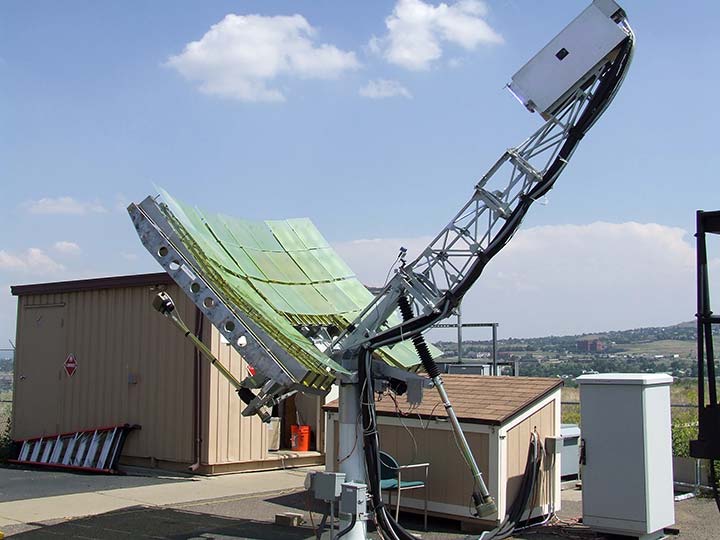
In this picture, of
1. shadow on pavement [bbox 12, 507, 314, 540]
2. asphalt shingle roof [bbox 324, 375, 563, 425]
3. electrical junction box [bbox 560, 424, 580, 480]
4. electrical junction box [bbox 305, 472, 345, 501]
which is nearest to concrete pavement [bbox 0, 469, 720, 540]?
shadow on pavement [bbox 12, 507, 314, 540]

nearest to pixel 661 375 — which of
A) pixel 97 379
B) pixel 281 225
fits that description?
pixel 281 225

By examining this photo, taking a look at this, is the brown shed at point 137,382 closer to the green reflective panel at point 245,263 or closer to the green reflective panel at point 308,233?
the green reflective panel at point 308,233

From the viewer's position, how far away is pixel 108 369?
49.9 ft

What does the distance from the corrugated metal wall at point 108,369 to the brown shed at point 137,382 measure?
18 millimetres

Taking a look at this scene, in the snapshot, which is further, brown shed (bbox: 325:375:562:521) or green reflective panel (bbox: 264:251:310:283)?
brown shed (bbox: 325:375:562:521)

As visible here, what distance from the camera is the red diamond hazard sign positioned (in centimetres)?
1575

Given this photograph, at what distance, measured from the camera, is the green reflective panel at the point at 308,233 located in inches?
412

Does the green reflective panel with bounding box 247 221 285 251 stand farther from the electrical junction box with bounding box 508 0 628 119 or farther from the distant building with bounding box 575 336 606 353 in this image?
the distant building with bounding box 575 336 606 353

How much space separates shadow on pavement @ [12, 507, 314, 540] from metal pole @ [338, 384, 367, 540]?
5.84ft

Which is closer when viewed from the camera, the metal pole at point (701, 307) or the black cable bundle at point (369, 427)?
the metal pole at point (701, 307)

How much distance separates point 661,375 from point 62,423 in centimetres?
1082

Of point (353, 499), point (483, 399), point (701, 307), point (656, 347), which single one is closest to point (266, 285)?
point (353, 499)

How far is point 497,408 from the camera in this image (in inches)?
402

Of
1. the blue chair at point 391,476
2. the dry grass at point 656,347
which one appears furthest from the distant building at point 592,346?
the blue chair at point 391,476
